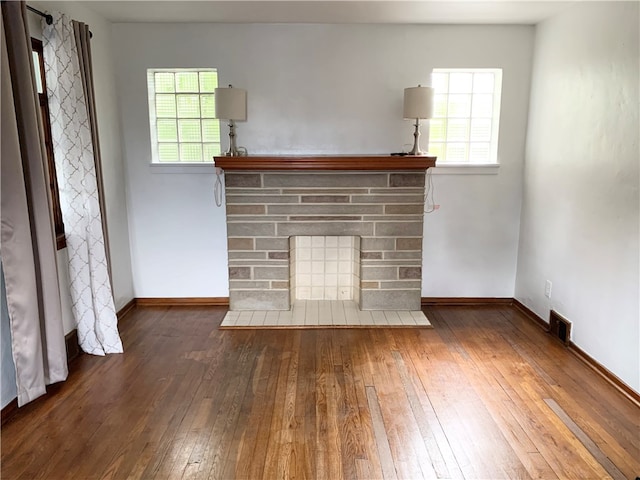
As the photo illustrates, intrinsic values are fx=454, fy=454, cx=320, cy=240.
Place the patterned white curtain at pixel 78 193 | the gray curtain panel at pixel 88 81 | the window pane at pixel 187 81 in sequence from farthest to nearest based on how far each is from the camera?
the window pane at pixel 187 81 → the gray curtain panel at pixel 88 81 → the patterned white curtain at pixel 78 193

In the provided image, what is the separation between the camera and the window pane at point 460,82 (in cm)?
394

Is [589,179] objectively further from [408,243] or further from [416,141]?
[408,243]

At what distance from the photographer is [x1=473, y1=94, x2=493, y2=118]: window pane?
3992mm

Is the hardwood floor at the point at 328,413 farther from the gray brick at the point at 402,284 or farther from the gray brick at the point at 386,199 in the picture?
the gray brick at the point at 386,199

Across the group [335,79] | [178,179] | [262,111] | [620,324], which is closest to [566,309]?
[620,324]

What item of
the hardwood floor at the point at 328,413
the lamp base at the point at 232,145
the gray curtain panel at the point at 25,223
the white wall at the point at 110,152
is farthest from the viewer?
the lamp base at the point at 232,145

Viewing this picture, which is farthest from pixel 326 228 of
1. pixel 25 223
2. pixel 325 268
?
pixel 25 223

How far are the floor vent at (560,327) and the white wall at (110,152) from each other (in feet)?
11.5

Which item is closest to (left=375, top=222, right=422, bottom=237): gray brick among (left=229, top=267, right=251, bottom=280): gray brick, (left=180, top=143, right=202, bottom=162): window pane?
(left=229, top=267, right=251, bottom=280): gray brick

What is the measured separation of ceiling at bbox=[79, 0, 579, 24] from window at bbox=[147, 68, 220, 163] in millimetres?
445

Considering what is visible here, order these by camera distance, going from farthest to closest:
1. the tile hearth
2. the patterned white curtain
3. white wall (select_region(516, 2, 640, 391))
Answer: the tile hearth → the patterned white curtain → white wall (select_region(516, 2, 640, 391))

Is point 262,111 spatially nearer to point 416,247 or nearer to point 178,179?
point 178,179

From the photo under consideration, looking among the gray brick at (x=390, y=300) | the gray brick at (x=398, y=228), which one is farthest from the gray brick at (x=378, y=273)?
the gray brick at (x=398, y=228)

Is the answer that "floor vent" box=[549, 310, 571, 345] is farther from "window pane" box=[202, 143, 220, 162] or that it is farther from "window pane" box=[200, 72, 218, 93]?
"window pane" box=[200, 72, 218, 93]
